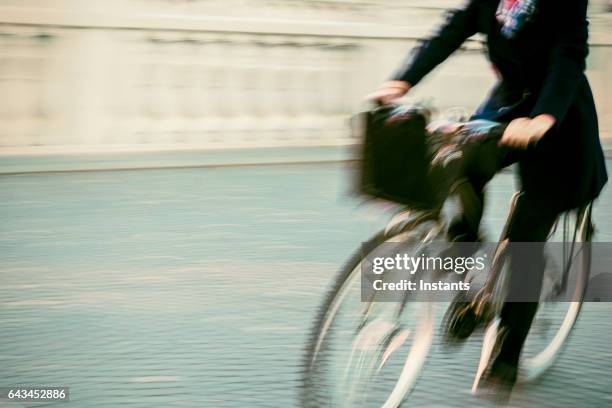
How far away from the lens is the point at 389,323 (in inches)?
163

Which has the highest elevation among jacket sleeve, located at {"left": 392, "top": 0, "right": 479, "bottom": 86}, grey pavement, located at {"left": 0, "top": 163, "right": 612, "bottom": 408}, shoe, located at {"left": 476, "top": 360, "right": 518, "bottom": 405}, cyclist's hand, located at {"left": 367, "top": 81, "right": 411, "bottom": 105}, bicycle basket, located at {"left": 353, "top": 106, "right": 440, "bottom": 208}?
jacket sleeve, located at {"left": 392, "top": 0, "right": 479, "bottom": 86}

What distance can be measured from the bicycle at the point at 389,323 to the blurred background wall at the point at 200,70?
9.48m

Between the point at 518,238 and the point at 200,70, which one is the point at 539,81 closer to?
the point at 518,238

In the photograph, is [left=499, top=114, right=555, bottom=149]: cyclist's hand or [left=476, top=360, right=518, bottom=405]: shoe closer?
[left=499, top=114, right=555, bottom=149]: cyclist's hand

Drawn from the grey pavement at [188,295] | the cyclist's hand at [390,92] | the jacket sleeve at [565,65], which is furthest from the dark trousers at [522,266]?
the cyclist's hand at [390,92]

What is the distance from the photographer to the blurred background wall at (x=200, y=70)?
44.1ft

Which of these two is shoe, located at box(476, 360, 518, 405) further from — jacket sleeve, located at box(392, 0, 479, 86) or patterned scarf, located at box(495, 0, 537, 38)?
patterned scarf, located at box(495, 0, 537, 38)

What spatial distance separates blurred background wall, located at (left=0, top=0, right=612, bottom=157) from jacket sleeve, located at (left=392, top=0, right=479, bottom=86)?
9.30 m

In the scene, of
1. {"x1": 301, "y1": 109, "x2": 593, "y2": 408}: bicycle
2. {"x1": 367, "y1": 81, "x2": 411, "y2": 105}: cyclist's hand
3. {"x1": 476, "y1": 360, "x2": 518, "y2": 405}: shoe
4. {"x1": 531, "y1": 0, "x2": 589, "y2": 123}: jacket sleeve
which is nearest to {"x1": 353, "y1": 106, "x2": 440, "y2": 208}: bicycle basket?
{"x1": 301, "y1": 109, "x2": 593, "y2": 408}: bicycle

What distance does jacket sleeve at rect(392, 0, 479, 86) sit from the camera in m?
4.41

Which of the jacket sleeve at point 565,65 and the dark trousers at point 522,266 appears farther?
the dark trousers at point 522,266

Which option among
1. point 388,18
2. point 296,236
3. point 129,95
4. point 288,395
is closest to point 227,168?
point 129,95

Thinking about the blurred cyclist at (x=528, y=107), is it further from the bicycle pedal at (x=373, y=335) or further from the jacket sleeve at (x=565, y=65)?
the bicycle pedal at (x=373, y=335)

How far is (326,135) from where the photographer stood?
1559 cm
